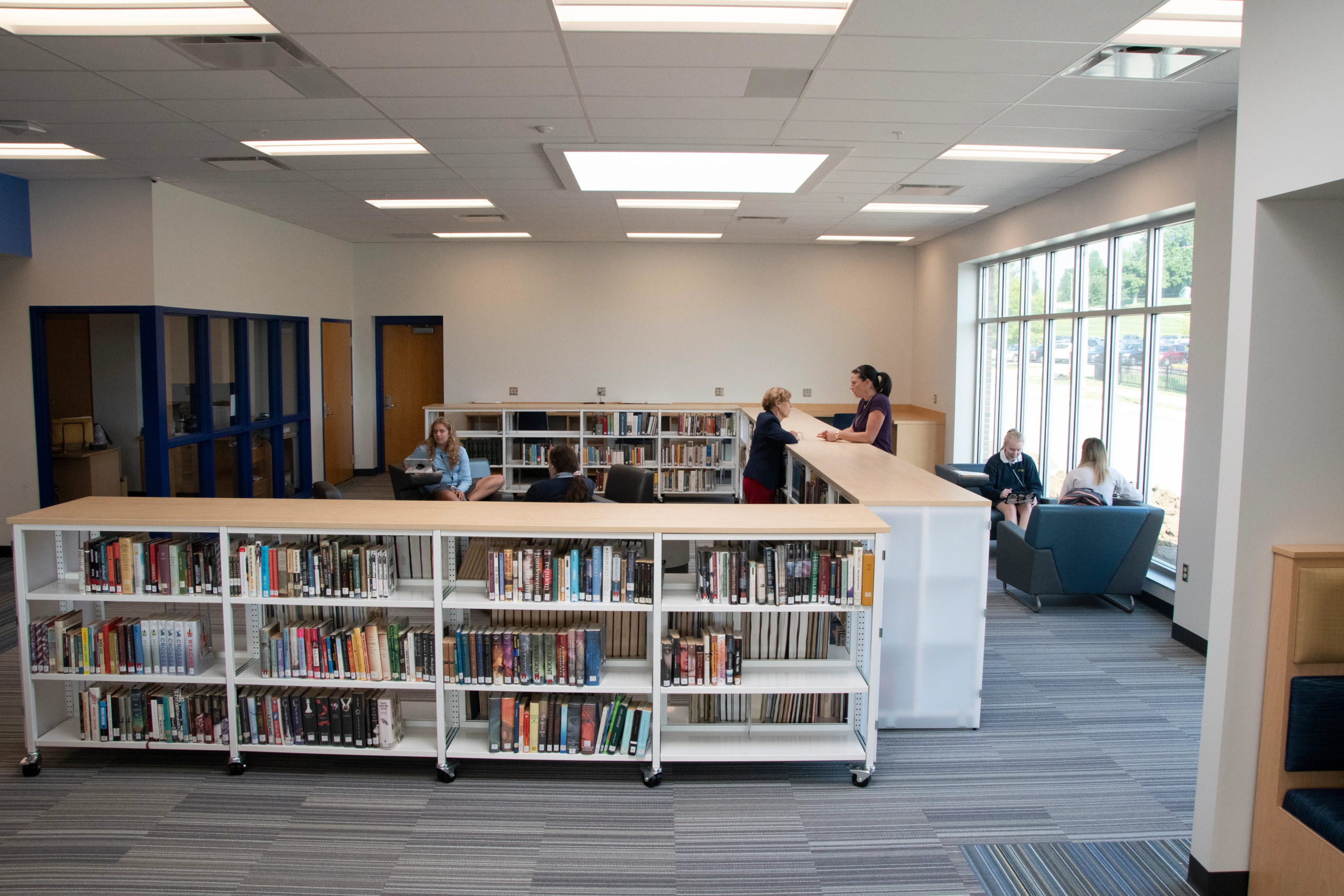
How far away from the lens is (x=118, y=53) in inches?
152

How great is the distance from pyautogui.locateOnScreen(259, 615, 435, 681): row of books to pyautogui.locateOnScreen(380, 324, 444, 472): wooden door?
8.15m

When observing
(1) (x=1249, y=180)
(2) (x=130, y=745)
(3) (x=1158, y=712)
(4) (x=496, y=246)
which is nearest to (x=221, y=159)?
(2) (x=130, y=745)

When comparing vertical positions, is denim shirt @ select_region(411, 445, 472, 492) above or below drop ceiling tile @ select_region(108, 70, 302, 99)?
below

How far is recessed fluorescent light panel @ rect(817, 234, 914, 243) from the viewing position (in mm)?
10227

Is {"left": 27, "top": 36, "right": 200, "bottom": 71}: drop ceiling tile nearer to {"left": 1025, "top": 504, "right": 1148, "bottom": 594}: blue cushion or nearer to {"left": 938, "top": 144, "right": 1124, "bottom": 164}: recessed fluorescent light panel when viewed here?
{"left": 938, "top": 144, "right": 1124, "bottom": 164}: recessed fluorescent light panel

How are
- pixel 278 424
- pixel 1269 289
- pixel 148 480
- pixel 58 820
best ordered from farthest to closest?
1. pixel 278 424
2. pixel 148 480
3. pixel 58 820
4. pixel 1269 289

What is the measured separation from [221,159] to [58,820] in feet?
15.0

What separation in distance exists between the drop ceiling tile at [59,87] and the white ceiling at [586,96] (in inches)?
0.6

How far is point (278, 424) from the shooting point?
9195 mm

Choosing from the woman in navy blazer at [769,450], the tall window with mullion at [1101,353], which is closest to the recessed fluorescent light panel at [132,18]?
the woman in navy blazer at [769,450]

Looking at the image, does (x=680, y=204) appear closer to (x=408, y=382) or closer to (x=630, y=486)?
(x=630, y=486)

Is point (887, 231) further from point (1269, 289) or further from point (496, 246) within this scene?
point (1269, 289)

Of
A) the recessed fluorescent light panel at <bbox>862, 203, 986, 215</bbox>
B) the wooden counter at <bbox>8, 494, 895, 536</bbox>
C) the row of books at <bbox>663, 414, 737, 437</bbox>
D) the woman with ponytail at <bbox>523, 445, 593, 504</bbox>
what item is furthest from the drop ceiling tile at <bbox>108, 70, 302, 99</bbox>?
the row of books at <bbox>663, 414, 737, 437</bbox>

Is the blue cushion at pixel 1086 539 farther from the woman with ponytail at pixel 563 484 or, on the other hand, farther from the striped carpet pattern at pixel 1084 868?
the woman with ponytail at pixel 563 484
